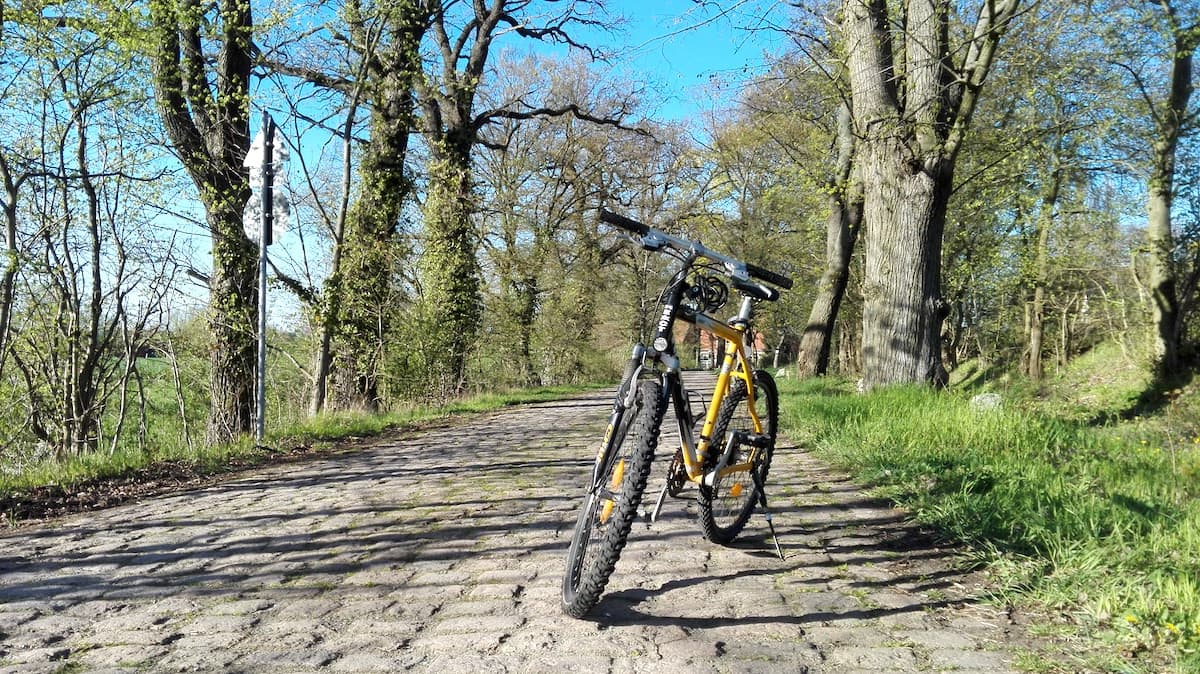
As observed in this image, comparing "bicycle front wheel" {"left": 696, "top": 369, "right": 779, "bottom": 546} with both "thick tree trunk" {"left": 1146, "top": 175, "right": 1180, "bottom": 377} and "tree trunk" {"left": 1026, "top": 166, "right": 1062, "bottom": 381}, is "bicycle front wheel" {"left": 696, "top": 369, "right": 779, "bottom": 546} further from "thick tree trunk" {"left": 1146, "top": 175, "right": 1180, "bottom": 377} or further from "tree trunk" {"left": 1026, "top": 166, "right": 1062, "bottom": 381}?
"tree trunk" {"left": 1026, "top": 166, "right": 1062, "bottom": 381}

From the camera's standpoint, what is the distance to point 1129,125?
13.6 m

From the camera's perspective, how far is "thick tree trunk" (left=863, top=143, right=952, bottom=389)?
8750 mm

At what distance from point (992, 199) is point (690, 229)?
12677 millimetres

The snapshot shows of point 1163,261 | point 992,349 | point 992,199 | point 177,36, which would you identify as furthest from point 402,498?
point 992,349

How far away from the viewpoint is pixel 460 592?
3.25m

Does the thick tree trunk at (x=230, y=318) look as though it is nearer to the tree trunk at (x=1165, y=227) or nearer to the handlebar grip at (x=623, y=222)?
the handlebar grip at (x=623, y=222)

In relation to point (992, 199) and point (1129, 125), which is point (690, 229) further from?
point (1129, 125)

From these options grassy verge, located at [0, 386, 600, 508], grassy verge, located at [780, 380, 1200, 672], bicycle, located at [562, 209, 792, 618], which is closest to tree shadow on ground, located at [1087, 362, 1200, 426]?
grassy verge, located at [780, 380, 1200, 672]

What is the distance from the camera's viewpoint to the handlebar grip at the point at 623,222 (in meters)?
3.12

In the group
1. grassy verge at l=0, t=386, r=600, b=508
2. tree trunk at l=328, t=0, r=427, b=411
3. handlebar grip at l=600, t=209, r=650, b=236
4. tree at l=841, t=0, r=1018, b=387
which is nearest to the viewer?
handlebar grip at l=600, t=209, r=650, b=236

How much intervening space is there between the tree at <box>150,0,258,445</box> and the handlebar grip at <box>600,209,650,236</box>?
7.39 meters

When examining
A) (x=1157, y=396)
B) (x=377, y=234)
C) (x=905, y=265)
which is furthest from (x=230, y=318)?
(x=1157, y=396)

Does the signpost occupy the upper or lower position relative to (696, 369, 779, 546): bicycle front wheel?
upper

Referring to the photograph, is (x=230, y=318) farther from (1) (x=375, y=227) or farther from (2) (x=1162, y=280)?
(2) (x=1162, y=280)
